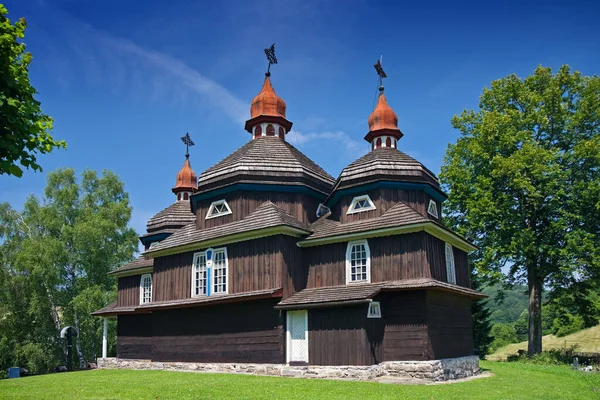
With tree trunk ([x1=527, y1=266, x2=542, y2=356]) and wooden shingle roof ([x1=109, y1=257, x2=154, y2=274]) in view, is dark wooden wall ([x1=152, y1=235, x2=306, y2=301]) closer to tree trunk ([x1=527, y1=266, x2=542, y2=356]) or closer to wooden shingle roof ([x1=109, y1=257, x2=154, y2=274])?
wooden shingle roof ([x1=109, y1=257, x2=154, y2=274])

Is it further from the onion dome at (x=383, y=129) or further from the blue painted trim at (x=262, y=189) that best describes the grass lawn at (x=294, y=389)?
the onion dome at (x=383, y=129)

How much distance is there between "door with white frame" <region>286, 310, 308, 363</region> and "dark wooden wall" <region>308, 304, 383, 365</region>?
9.1 inches

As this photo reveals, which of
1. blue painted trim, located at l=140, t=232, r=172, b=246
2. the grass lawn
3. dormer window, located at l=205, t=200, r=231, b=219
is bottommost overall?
the grass lawn

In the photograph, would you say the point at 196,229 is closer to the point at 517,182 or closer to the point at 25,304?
the point at 517,182

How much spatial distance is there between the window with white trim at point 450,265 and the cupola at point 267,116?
10.9 m

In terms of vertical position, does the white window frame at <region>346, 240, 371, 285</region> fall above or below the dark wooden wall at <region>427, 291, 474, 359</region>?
above

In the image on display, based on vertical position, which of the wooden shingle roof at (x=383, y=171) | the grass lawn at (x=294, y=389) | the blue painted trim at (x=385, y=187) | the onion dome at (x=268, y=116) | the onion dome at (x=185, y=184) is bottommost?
the grass lawn at (x=294, y=389)

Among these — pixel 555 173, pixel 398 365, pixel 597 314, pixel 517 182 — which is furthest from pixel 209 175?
pixel 597 314

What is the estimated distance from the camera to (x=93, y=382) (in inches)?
675

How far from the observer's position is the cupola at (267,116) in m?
27.5

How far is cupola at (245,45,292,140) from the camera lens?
2752 cm

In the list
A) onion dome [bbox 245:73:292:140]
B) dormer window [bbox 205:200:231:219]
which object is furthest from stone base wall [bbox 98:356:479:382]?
onion dome [bbox 245:73:292:140]

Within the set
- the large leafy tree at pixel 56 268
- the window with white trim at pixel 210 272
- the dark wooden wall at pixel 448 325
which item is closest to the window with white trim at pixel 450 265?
the dark wooden wall at pixel 448 325

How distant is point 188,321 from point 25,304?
21762 millimetres
